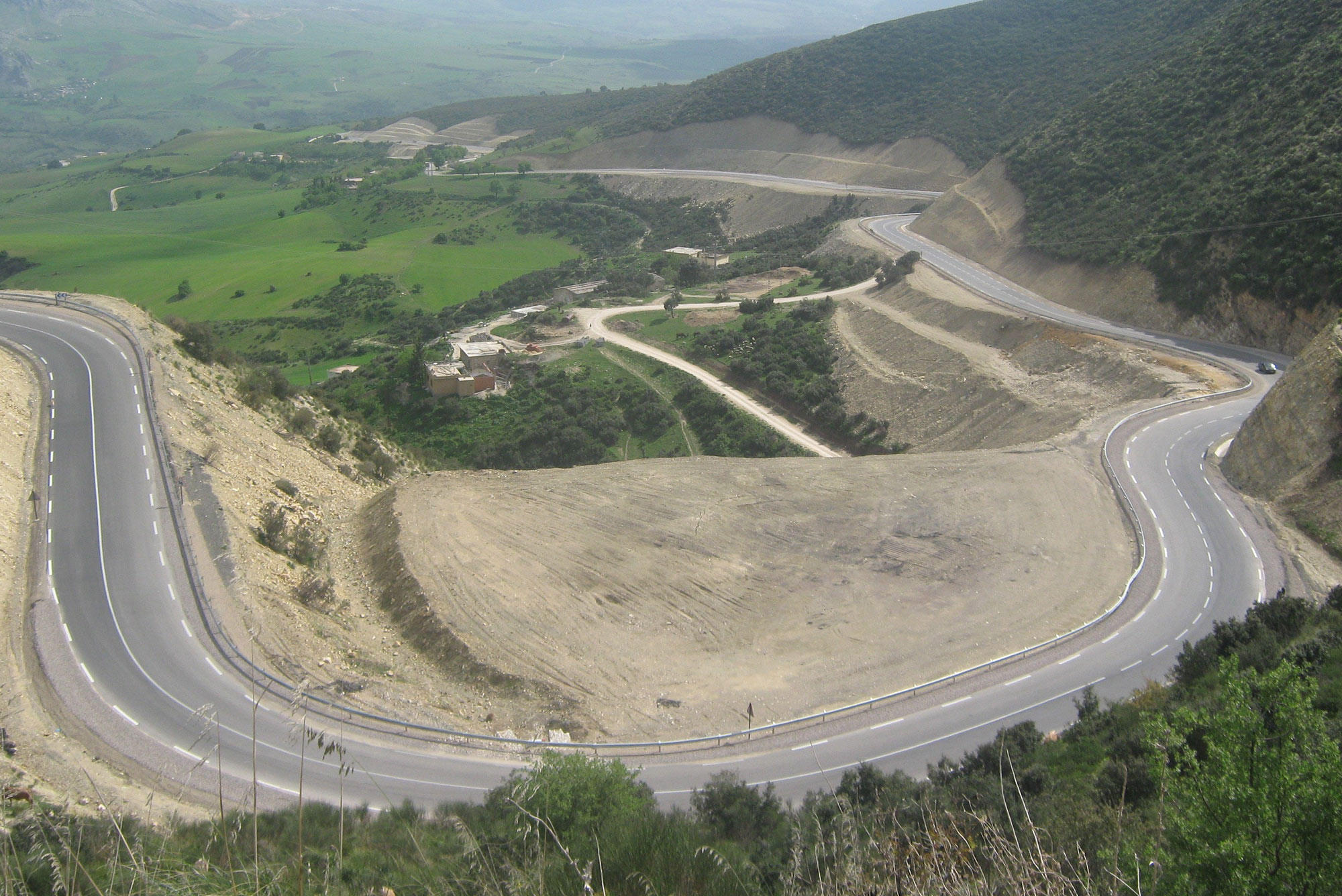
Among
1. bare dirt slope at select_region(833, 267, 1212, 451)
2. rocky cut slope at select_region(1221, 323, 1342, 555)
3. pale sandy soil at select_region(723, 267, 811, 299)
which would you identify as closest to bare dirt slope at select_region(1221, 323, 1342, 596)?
rocky cut slope at select_region(1221, 323, 1342, 555)

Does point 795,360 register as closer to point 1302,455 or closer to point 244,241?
point 1302,455

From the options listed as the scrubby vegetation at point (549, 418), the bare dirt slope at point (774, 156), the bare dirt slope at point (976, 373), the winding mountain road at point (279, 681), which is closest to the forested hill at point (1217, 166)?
the bare dirt slope at point (976, 373)

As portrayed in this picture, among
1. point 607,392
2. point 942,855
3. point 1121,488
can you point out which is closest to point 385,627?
point 942,855

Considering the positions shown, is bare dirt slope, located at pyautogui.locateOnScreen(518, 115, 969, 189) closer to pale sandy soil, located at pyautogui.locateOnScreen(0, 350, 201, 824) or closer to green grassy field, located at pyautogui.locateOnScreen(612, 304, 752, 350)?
green grassy field, located at pyautogui.locateOnScreen(612, 304, 752, 350)

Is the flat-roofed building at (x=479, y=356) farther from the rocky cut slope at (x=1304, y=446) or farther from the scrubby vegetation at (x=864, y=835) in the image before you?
the scrubby vegetation at (x=864, y=835)

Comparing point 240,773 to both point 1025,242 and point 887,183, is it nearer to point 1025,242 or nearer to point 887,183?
point 1025,242

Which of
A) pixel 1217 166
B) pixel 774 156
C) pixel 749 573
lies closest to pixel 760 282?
pixel 1217 166
